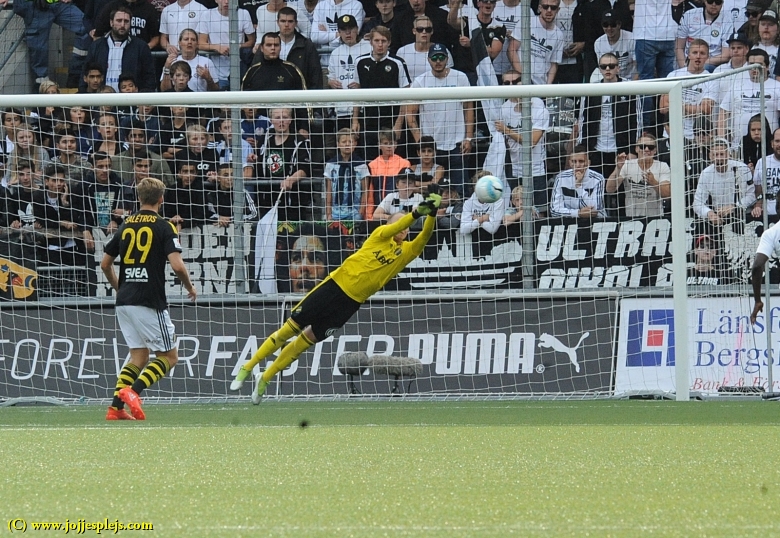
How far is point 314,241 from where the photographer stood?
38.4 ft

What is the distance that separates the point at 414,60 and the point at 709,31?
3456 mm

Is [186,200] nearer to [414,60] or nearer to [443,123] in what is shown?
[443,123]

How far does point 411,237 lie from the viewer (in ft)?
39.7

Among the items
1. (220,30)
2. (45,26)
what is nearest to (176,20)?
(220,30)

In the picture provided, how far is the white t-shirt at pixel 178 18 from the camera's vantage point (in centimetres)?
1367

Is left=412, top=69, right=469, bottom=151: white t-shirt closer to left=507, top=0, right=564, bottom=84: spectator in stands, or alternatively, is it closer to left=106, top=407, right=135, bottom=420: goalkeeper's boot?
left=507, top=0, right=564, bottom=84: spectator in stands

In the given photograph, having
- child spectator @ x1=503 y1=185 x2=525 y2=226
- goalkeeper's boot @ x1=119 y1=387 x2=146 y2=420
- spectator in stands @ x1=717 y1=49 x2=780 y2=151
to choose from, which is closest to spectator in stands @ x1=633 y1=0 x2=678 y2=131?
spectator in stands @ x1=717 y1=49 x2=780 y2=151

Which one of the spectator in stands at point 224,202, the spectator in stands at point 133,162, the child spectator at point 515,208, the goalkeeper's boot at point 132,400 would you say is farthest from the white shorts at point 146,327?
the child spectator at point 515,208

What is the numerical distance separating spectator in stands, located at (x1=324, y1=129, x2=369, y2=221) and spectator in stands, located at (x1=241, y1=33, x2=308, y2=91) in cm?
150

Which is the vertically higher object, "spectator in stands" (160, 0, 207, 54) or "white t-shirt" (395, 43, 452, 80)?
"spectator in stands" (160, 0, 207, 54)

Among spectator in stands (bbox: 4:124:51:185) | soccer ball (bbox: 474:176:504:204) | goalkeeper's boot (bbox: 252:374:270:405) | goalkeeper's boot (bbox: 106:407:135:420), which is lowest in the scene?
goalkeeper's boot (bbox: 252:374:270:405)

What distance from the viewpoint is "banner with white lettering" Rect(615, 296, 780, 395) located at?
433 inches

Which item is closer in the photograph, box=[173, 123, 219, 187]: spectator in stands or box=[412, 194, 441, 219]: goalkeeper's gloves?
box=[412, 194, 441, 219]: goalkeeper's gloves

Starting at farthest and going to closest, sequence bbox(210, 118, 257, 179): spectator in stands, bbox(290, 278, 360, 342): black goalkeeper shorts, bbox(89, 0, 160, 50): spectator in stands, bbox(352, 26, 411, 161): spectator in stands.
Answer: bbox(89, 0, 160, 50): spectator in stands < bbox(352, 26, 411, 161): spectator in stands < bbox(210, 118, 257, 179): spectator in stands < bbox(290, 278, 360, 342): black goalkeeper shorts
